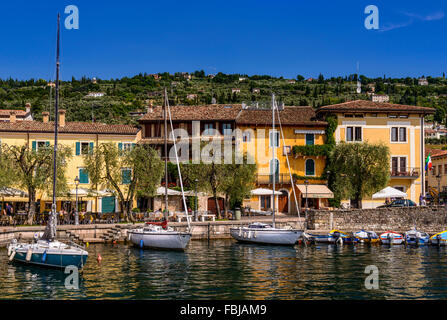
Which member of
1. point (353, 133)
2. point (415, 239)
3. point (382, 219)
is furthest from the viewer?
point (353, 133)

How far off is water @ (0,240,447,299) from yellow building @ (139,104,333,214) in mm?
15638

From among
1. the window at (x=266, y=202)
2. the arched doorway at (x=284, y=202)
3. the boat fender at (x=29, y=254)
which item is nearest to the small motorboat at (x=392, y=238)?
the arched doorway at (x=284, y=202)

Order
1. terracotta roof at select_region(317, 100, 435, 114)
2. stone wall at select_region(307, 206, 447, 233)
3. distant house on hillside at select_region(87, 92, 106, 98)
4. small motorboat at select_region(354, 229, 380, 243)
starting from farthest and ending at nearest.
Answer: distant house on hillside at select_region(87, 92, 106, 98) < terracotta roof at select_region(317, 100, 435, 114) < stone wall at select_region(307, 206, 447, 233) < small motorboat at select_region(354, 229, 380, 243)

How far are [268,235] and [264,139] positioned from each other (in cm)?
1661

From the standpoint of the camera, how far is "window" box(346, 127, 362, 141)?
5350cm

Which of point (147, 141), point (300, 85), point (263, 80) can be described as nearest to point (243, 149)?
point (147, 141)

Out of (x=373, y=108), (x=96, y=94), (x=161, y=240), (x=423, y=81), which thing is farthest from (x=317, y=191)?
(x=423, y=81)

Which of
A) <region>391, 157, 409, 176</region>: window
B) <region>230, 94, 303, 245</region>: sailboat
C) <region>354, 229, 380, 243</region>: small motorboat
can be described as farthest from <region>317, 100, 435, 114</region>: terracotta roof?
<region>230, 94, 303, 245</region>: sailboat

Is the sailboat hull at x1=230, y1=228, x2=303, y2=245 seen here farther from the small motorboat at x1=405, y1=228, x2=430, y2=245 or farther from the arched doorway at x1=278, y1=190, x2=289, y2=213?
the arched doorway at x1=278, y1=190, x2=289, y2=213

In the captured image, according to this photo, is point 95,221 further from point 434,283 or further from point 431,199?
point 431,199

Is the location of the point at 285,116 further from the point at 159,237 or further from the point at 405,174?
the point at 159,237

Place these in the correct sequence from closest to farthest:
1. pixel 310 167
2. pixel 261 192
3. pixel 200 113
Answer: pixel 261 192 < pixel 310 167 < pixel 200 113

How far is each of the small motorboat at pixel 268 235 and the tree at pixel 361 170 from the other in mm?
12694

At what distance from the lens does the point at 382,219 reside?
148ft
